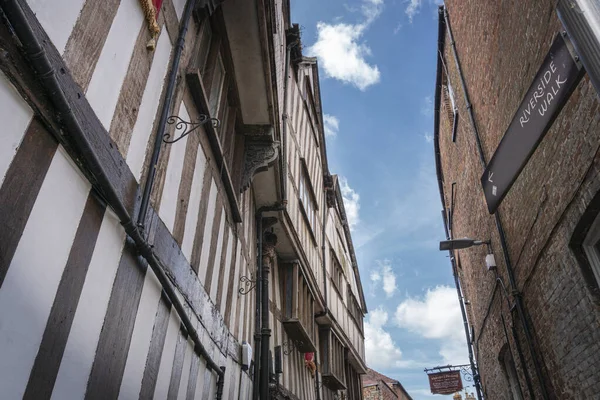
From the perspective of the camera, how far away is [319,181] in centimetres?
1405

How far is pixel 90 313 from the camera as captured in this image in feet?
7.11

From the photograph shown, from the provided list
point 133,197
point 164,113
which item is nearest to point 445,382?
point 164,113

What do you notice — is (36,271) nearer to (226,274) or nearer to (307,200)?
(226,274)

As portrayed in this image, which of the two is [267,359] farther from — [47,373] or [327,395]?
[327,395]

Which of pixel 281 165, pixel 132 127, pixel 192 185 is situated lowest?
pixel 132 127

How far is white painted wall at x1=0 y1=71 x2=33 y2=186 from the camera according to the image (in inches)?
62.1

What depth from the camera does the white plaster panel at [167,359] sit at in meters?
3.08

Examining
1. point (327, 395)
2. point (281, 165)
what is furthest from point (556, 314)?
point (327, 395)

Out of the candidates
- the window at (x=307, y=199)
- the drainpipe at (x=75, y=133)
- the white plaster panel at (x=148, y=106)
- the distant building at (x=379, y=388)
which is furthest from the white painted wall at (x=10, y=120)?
the distant building at (x=379, y=388)

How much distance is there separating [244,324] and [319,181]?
8446 millimetres

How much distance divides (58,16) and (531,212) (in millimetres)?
4977

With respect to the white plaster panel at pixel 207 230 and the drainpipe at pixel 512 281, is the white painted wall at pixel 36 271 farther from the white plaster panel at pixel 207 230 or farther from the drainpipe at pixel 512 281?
the drainpipe at pixel 512 281

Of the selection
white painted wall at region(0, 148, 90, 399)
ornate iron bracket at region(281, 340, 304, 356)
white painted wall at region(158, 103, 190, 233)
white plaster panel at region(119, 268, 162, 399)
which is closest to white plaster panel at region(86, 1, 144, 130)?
white painted wall at region(0, 148, 90, 399)

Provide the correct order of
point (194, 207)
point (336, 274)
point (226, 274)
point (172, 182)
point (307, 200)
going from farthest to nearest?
point (336, 274) < point (307, 200) < point (226, 274) < point (194, 207) < point (172, 182)
